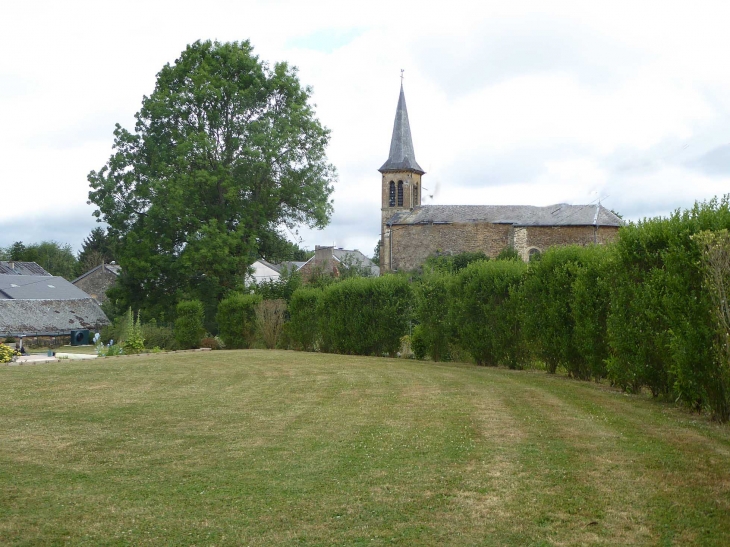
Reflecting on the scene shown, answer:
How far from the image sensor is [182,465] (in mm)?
6742

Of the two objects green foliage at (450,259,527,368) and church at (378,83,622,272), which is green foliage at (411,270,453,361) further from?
church at (378,83,622,272)

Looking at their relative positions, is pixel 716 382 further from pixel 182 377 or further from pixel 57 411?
pixel 182 377

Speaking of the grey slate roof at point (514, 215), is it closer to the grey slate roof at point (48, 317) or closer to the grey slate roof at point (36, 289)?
the grey slate roof at point (48, 317)

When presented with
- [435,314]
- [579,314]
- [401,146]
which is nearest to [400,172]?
[401,146]

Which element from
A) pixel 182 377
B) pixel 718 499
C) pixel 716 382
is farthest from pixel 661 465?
pixel 182 377

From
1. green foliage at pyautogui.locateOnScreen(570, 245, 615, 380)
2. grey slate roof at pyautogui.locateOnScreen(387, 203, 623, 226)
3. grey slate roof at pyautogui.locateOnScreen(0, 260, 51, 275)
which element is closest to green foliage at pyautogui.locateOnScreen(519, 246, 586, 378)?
green foliage at pyautogui.locateOnScreen(570, 245, 615, 380)

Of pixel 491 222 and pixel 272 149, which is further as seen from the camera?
pixel 491 222

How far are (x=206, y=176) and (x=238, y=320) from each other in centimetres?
714

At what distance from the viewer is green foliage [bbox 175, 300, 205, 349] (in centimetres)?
2922

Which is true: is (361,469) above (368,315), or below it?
below

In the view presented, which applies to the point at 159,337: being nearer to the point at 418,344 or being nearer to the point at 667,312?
the point at 418,344

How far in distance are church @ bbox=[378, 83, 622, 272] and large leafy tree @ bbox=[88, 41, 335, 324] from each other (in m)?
22.1

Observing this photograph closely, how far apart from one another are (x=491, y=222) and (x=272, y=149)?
89.9 feet

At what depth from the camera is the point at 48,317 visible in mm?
40344
